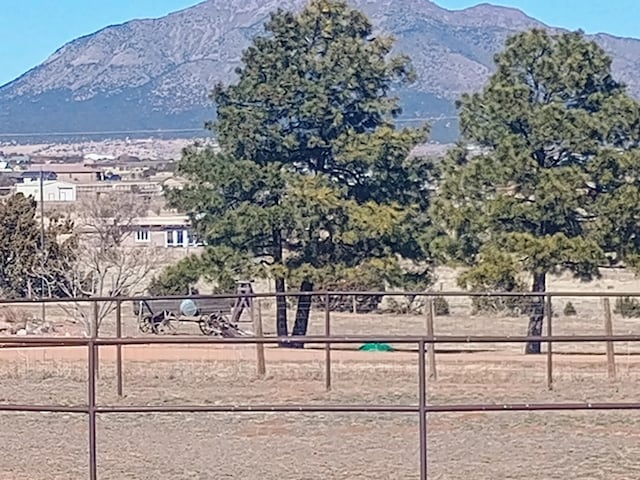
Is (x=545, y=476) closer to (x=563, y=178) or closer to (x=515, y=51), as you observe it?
(x=563, y=178)

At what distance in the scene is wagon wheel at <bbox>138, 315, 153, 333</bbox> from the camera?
73.5 feet

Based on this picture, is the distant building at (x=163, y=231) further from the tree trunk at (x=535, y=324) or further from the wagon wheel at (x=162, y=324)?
the tree trunk at (x=535, y=324)

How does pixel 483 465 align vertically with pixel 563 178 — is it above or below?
below

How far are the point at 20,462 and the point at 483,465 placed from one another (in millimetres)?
3202

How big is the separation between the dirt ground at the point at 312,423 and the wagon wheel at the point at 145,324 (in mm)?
5139

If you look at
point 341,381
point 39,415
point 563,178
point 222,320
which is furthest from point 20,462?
point 563,178

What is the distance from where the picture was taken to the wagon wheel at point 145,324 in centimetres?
2239

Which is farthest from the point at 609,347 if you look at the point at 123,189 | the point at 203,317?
the point at 123,189

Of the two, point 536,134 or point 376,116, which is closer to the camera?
point 536,134

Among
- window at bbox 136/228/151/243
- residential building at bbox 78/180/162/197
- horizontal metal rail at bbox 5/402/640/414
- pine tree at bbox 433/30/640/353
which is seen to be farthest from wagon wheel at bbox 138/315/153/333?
residential building at bbox 78/180/162/197

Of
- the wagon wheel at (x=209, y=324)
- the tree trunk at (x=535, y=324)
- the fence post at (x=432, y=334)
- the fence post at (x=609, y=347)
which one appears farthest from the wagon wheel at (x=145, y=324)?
the fence post at (x=609, y=347)

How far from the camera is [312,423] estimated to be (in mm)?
10906

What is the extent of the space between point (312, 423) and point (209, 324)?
1133 centimetres

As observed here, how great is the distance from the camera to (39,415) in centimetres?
1189
